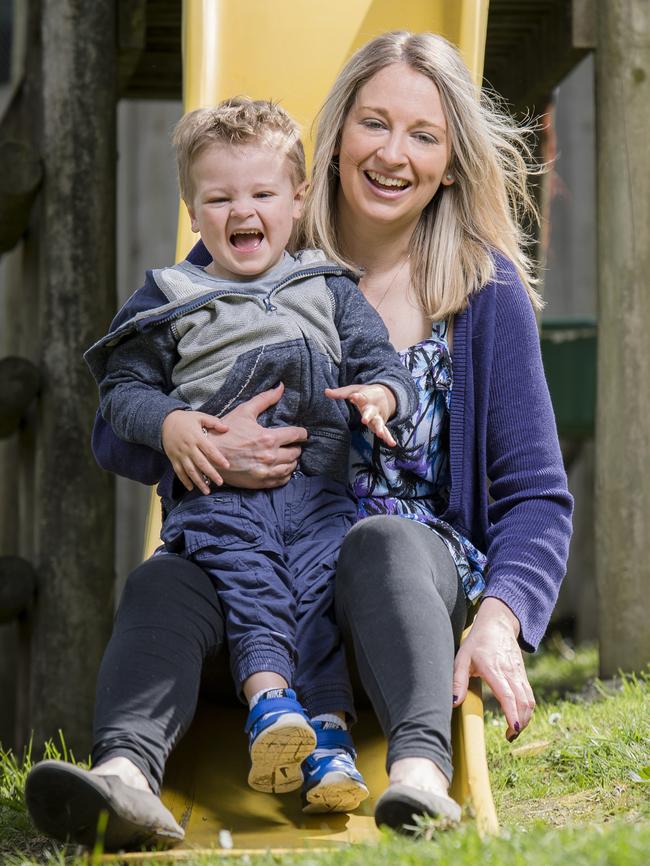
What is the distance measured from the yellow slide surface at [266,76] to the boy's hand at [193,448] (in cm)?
37

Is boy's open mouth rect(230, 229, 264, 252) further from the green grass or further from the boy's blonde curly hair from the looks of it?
the green grass

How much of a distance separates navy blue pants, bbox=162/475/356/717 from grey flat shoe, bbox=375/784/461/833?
0.97 ft

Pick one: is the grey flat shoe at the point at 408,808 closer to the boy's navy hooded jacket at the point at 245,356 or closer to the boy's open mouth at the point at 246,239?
the boy's navy hooded jacket at the point at 245,356

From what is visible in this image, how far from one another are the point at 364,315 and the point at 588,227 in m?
4.95

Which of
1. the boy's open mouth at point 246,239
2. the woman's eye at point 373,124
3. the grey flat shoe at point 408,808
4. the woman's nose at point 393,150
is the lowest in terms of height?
the grey flat shoe at point 408,808

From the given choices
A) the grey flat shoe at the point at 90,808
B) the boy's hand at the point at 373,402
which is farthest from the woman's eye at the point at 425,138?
the grey flat shoe at the point at 90,808

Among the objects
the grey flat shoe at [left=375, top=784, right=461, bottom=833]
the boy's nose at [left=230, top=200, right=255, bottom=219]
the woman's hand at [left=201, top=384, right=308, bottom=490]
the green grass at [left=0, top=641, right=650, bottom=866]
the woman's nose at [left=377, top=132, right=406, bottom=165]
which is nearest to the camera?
the green grass at [left=0, top=641, right=650, bottom=866]

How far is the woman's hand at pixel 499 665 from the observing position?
208 centimetres

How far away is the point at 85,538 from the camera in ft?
12.9

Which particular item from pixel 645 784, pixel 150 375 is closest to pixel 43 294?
pixel 150 375

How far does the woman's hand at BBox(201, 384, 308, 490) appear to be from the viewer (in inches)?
86.7

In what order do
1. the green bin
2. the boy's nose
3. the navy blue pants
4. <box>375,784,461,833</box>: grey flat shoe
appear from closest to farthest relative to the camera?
<box>375,784,461,833</box>: grey flat shoe
the navy blue pants
the boy's nose
the green bin

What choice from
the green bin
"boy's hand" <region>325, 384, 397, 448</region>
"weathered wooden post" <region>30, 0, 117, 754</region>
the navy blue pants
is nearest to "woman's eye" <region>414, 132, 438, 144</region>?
"boy's hand" <region>325, 384, 397, 448</region>

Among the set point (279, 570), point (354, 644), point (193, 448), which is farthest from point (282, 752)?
point (193, 448)
